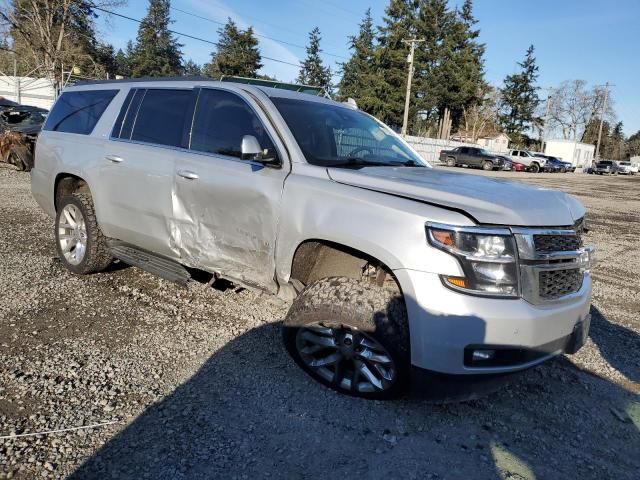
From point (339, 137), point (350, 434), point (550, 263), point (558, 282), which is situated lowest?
point (350, 434)

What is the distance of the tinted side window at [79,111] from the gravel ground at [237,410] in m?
1.73

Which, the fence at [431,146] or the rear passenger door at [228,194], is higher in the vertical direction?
the fence at [431,146]

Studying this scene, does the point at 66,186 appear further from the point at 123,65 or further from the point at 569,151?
the point at 123,65

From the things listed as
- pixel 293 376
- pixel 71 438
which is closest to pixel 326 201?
pixel 293 376

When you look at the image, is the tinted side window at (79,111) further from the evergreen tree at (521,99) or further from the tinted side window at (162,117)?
the evergreen tree at (521,99)

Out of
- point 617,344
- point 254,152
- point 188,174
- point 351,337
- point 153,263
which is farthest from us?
point 617,344

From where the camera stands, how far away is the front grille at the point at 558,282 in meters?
Result: 2.85

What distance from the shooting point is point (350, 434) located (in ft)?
9.42

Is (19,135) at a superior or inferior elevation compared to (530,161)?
inferior

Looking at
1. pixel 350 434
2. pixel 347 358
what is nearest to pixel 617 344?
pixel 347 358

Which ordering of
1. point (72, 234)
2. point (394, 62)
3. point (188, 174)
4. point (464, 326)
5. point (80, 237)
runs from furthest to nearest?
point (394, 62) → point (72, 234) → point (80, 237) → point (188, 174) → point (464, 326)

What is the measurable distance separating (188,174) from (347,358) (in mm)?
1890

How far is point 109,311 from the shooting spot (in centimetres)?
438

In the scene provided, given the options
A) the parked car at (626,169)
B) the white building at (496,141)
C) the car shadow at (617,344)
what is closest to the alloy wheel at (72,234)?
the car shadow at (617,344)
